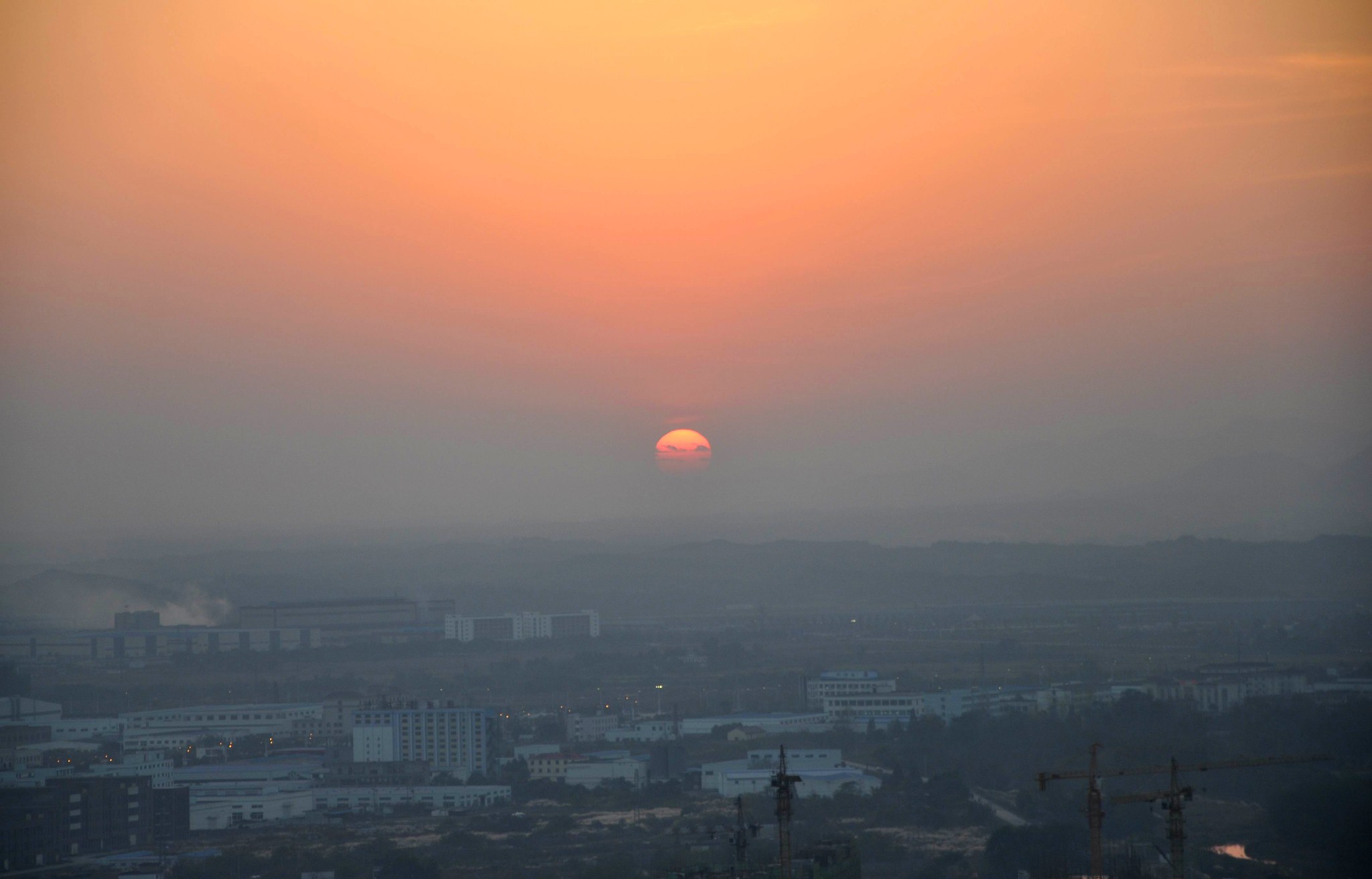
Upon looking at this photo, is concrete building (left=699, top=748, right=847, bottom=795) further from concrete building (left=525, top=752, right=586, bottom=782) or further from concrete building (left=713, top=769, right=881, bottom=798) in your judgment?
concrete building (left=525, top=752, right=586, bottom=782)

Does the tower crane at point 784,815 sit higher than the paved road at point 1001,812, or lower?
higher

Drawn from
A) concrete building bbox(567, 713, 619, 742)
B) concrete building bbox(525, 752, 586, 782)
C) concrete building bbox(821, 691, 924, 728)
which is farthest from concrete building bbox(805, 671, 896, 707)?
concrete building bbox(525, 752, 586, 782)

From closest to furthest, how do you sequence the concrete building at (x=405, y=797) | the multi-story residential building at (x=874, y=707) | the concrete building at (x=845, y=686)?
the concrete building at (x=405, y=797), the multi-story residential building at (x=874, y=707), the concrete building at (x=845, y=686)

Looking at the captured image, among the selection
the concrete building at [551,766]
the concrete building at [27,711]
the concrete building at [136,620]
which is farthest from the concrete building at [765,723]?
the concrete building at [136,620]

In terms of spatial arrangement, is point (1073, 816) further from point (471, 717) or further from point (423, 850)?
point (471, 717)

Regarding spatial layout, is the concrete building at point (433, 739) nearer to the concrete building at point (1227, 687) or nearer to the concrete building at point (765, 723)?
the concrete building at point (765, 723)

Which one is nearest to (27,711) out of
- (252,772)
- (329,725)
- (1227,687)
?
(329,725)
